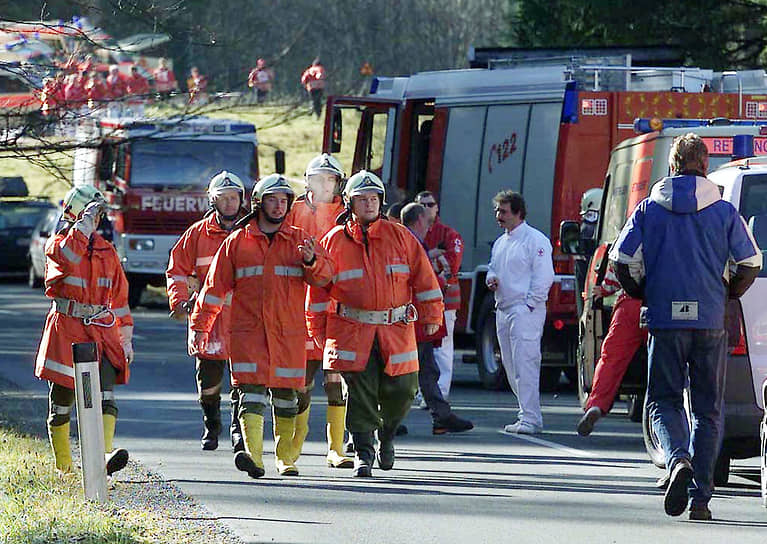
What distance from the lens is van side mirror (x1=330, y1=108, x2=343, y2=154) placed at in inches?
792

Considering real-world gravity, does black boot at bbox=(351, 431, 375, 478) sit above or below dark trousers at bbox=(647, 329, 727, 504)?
below

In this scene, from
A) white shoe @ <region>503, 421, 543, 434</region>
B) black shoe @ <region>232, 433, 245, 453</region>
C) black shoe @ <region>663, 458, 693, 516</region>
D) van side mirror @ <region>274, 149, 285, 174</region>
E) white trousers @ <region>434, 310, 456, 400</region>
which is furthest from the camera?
van side mirror @ <region>274, 149, 285, 174</region>

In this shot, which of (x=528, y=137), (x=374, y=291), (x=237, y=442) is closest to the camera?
(x=374, y=291)

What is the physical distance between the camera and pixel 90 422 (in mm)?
Answer: 8938

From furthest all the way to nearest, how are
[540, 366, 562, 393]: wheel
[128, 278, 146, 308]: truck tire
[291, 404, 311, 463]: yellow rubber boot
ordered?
[128, 278, 146, 308]: truck tire < [540, 366, 562, 393]: wheel < [291, 404, 311, 463]: yellow rubber boot

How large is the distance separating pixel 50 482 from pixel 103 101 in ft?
15.3

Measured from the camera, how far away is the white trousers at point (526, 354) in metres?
13.4

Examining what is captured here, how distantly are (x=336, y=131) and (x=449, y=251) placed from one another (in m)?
6.47

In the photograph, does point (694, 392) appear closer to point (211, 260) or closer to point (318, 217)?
point (318, 217)

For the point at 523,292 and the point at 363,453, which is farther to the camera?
the point at 523,292

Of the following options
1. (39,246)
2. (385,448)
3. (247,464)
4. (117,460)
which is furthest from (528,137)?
(39,246)

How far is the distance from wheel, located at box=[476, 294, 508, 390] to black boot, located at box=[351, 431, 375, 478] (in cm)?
697

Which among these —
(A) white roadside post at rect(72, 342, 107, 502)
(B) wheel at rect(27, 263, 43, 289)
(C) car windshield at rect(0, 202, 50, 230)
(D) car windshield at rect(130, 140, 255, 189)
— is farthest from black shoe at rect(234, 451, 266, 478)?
(C) car windshield at rect(0, 202, 50, 230)

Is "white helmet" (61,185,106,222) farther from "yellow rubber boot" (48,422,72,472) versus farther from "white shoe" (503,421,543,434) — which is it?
"white shoe" (503,421,543,434)
